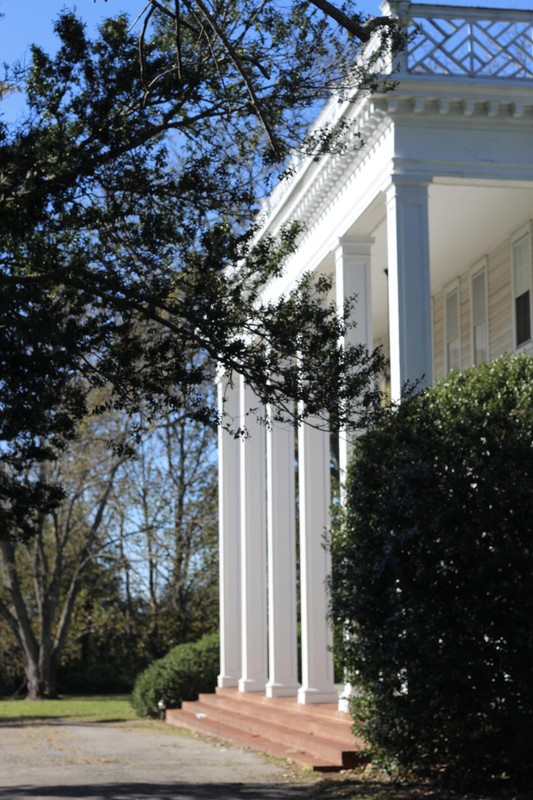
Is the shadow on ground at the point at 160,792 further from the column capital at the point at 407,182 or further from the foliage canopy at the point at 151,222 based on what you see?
the column capital at the point at 407,182

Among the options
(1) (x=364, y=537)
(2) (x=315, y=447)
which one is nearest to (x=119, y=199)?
(1) (x=364, y=537)

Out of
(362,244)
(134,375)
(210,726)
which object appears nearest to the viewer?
(134,375)

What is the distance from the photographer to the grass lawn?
26.9 m

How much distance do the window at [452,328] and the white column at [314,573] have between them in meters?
3.34

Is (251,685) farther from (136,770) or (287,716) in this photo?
(136,770)

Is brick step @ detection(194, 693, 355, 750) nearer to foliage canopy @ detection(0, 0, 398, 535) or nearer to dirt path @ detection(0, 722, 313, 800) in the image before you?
dirt path @ detection(0, 722, 313, 800)

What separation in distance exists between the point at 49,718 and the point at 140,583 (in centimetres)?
1028

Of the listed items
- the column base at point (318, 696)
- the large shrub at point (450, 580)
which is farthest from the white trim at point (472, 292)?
the large shrub at point (450, 580)

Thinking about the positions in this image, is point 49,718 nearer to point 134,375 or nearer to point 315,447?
point 315,447

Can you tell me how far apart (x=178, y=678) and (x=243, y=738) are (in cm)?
819

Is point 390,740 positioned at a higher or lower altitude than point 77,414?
lower

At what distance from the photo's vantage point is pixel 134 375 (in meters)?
11.3

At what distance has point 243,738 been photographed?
58.2 ft

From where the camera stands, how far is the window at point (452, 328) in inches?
809
